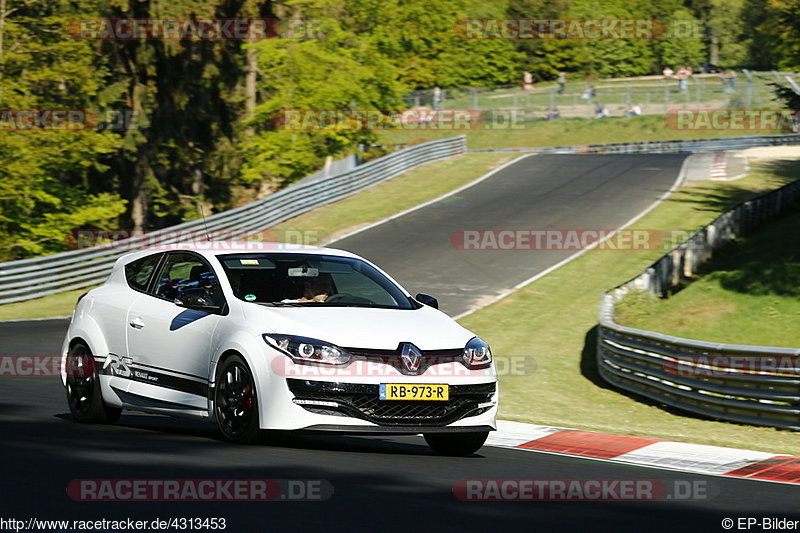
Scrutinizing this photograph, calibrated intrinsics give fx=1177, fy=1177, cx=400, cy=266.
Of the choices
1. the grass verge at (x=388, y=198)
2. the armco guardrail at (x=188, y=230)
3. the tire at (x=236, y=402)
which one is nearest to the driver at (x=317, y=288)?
the tire at (x=236, y=402)

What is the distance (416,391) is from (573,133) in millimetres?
68894

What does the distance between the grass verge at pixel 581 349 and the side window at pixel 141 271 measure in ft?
17.5

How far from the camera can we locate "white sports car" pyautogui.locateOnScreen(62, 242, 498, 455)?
8.52m

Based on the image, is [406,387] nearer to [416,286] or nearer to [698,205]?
[416,286]

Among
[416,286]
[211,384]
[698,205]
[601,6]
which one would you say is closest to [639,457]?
[211,384]

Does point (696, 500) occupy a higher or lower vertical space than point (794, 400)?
higher

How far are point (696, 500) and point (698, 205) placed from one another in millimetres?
29722

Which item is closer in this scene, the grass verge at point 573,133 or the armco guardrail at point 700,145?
the armco guardrail at point 700,145

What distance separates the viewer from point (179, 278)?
34.3ft

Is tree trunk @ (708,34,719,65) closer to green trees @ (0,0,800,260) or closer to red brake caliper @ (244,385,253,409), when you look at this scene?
green trees @ (0,0,800,260)

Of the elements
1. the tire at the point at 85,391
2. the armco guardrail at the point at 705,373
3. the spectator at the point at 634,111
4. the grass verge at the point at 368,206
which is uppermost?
the tire at the point at 85,391

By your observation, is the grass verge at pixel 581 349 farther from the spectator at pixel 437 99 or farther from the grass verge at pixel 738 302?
the spectator at pixel 437 99

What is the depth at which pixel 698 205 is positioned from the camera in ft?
119

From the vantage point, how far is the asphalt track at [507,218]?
90.4ft
